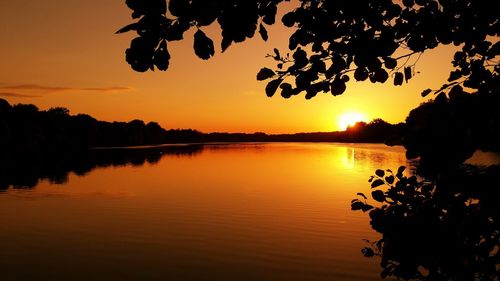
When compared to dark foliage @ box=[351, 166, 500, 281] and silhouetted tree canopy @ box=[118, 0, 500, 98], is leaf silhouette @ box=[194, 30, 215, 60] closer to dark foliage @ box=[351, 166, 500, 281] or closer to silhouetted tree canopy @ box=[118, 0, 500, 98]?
silhouetted tree canopy @ box=[118, 0, 500, 98]

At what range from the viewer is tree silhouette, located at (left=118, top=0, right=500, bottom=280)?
264 centimetres

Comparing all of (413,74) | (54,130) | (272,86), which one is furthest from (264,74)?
(54,130)

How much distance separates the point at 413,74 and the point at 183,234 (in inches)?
652

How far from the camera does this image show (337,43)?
15.4 feet

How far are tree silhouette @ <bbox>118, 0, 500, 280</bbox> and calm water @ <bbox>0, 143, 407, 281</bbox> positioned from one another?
404 inches

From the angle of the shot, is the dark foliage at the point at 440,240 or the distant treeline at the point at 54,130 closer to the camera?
the dark foliage at the point at 440,240

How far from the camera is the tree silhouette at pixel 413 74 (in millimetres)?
2639

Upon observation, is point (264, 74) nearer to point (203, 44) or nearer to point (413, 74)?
point (203, 44)

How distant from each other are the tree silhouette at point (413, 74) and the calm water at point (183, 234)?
10.3 m

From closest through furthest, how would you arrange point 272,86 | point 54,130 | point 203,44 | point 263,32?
point 203,44 → point 263,32 → point 272,86 → point 54,130

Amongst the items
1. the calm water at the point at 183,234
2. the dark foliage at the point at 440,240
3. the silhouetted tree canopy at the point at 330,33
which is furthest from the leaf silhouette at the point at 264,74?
the calm water at the point at 183,234

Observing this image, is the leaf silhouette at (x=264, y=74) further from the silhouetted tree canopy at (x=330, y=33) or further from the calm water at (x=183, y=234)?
the calm water at (x=183, y=234)

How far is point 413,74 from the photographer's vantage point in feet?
18.8

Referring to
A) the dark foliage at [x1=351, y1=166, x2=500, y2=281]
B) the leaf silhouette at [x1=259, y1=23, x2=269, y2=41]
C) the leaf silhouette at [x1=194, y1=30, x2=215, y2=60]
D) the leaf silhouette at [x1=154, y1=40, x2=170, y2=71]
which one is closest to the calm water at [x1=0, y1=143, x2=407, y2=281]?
the dark foliage at [x1=351, y1=166, x2=500, y2=281]
